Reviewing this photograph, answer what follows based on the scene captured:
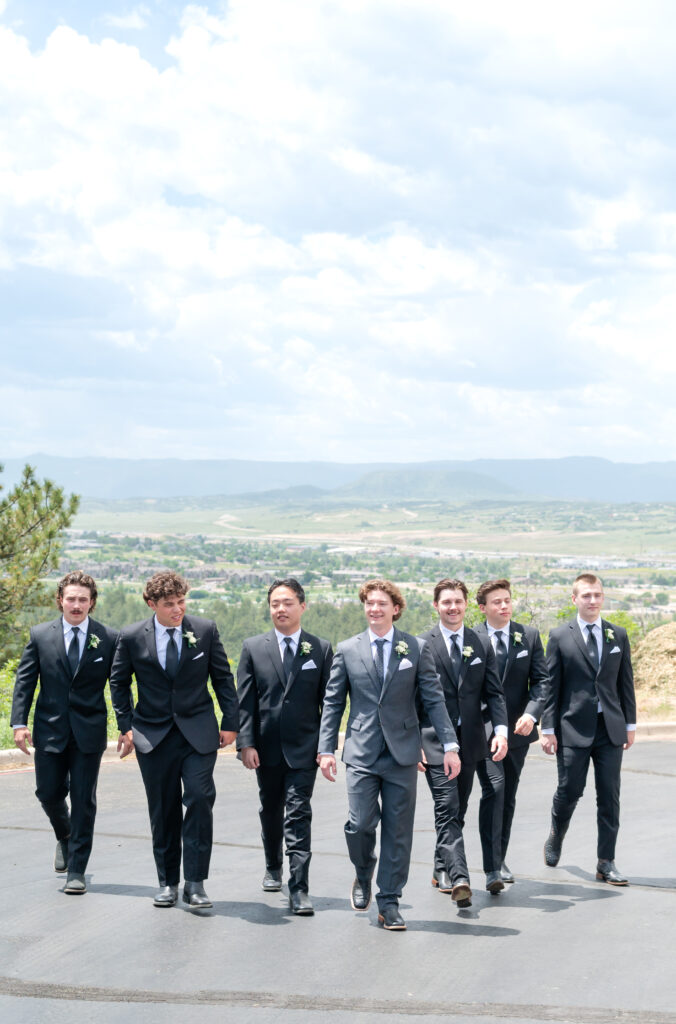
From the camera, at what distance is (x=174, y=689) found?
7.50 m

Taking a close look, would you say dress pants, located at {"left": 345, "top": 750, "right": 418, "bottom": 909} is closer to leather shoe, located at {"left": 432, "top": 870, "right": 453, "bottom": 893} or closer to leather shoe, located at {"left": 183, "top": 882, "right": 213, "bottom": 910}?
leather shoe, located at {"left": 432, "top": 870, "right": 453, "bottom": 893}

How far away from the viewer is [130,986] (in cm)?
586

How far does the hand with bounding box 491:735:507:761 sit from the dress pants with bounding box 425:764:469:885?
319 mm

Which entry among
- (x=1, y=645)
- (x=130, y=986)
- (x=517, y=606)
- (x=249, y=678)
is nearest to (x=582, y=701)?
(x=249, y=678)

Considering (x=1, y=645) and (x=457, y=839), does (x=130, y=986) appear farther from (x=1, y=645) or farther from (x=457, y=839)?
(x=1, y=645)

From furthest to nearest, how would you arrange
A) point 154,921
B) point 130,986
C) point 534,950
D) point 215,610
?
point 215,610 < point 154,921 < point 534,950 < point 130,986

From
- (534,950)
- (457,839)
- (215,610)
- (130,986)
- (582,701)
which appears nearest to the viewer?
(130,986)

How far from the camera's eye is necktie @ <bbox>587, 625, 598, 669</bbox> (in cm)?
841

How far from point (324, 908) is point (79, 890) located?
1585 millimetres

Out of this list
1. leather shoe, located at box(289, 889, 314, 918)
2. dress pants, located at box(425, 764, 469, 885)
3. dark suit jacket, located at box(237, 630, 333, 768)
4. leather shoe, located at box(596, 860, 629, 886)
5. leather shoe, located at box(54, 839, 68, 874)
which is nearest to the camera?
leather shoe, located at box(289, 889, 314, 918)

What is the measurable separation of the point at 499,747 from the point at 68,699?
2888mm

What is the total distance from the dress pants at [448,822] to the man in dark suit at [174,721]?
4.47ft

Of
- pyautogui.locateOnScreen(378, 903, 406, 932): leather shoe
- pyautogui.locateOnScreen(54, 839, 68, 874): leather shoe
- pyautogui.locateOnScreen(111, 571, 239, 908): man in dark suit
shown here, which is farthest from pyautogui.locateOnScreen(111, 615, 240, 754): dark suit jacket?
pyautogui.locateOnScreen(378, 903, 406, 932): leather shoe

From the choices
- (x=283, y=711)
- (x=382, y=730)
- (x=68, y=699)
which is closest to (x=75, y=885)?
(x=68, y=699)
